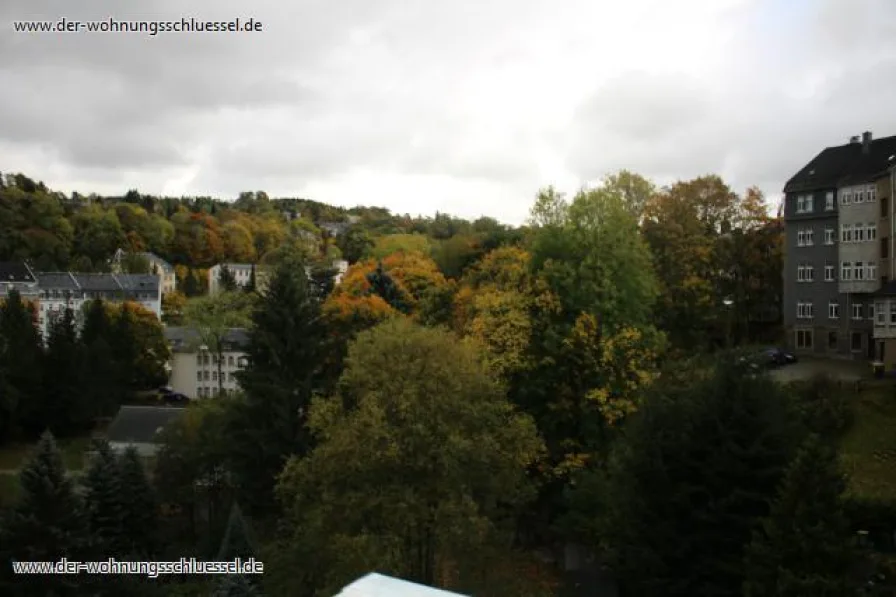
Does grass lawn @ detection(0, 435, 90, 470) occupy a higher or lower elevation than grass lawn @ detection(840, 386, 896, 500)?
lower

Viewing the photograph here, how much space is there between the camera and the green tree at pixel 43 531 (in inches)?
832

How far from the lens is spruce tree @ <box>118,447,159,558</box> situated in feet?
101

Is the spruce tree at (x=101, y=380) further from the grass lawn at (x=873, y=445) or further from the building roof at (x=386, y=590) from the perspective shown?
the building roof at (x=386, y=590)

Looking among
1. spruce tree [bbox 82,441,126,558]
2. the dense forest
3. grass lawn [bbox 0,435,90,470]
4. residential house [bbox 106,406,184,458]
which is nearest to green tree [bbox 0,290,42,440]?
the dense forest

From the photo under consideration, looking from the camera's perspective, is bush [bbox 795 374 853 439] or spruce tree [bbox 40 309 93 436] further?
spruce tree [bbox 40 309 93 436]

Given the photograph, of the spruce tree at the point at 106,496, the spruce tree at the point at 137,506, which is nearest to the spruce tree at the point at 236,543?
the spruce tree at the point at 106,496

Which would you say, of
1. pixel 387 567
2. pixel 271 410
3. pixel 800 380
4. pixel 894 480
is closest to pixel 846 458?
pixel 894 480

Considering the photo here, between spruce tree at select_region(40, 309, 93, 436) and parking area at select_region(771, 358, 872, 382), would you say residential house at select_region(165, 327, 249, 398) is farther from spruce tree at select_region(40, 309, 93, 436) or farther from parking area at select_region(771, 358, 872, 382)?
parking area at select_region(771, 358, 872, 382)

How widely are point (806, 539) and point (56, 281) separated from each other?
91.5 metres

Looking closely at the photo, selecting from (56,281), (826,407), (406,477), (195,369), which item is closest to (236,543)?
(406,477)

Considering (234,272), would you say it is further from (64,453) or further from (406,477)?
(406,477)

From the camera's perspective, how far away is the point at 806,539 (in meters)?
15.1

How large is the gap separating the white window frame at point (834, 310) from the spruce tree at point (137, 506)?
32901 millimetres

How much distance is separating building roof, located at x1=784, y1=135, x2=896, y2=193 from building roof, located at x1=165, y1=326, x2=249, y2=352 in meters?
44.5
